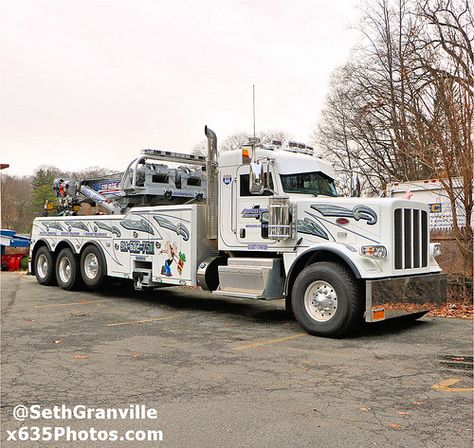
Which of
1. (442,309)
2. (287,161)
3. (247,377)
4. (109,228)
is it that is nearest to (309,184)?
(287,161)

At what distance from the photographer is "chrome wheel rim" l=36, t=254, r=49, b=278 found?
50.1 feet

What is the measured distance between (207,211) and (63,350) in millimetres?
4145

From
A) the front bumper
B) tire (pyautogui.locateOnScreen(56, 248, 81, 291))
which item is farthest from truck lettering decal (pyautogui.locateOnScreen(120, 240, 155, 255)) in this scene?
the front bumper

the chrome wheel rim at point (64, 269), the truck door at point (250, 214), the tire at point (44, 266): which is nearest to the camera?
the truck door at point (250, 214)

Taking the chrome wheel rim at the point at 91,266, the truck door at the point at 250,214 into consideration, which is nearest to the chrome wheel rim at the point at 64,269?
the chrome wheel rim at the point at 91,266

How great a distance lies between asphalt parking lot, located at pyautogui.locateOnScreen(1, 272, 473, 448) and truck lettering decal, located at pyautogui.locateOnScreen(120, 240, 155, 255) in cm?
160

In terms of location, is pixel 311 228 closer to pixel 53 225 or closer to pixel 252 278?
pixel 252 278

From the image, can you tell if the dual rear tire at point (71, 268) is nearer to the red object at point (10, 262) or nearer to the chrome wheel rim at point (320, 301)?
the chrome wheel rim at point (320, 301)

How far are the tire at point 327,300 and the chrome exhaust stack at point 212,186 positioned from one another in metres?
2.48

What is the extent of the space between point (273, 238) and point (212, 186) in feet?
7.35

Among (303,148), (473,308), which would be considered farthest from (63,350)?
(473,308)

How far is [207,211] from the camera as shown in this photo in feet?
34.3

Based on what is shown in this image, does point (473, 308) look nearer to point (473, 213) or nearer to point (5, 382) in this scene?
point (473, 213)

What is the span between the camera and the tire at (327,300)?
780 centimetres
